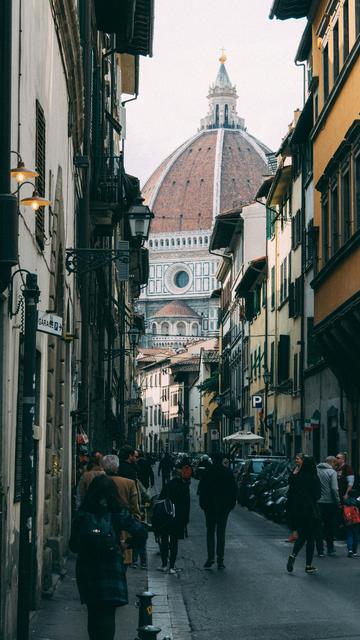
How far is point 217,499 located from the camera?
62.9ft

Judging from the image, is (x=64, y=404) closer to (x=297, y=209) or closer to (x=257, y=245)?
(x=297, y=209)

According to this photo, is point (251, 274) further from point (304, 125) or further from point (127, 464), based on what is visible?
point (127, 464)

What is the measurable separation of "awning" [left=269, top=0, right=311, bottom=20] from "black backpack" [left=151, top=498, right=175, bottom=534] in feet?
60.6

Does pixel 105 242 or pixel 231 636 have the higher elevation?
pixel 105 242

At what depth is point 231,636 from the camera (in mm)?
12062

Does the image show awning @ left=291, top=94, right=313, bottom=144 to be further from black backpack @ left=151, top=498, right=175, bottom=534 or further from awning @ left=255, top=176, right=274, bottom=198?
black backpack @ left=151, top=498, right=175, bottom=534

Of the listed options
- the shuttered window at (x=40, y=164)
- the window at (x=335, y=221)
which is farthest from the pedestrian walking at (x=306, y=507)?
the window at (x=335, y=221)

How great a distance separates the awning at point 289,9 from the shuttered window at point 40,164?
Result: 21780mm

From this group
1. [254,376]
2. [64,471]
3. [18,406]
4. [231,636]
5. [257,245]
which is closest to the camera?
[18,406]

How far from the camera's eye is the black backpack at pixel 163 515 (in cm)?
1828

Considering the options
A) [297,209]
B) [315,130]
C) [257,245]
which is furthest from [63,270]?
[257,245]

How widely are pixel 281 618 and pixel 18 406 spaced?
3.77 meters

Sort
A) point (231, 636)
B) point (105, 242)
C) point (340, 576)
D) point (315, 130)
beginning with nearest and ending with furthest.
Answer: point (231, 636) < point (340, 576) < point (315, 130) < point (105, 242)

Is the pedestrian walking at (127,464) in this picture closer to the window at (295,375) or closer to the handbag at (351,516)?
the handbag at (351,516)
